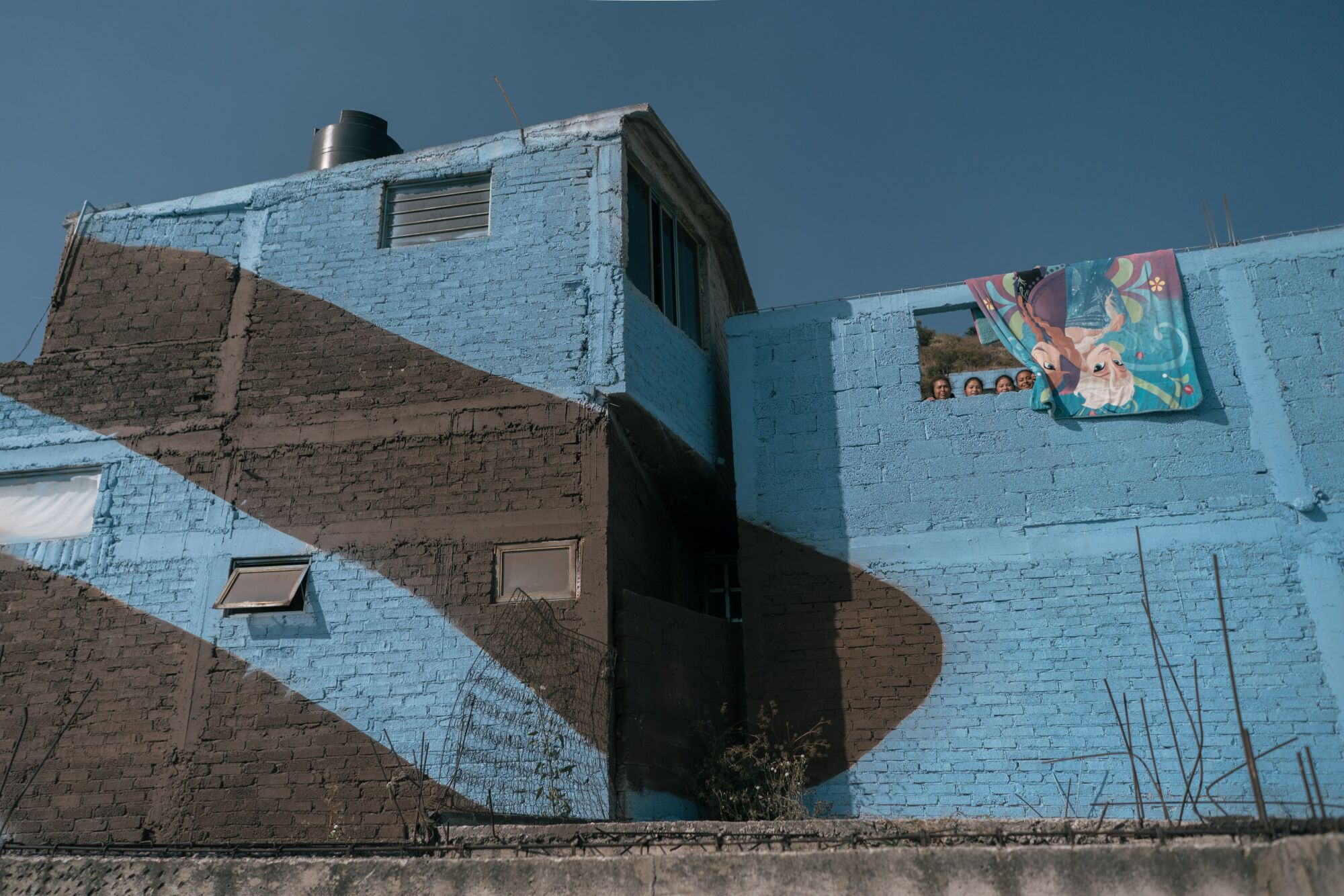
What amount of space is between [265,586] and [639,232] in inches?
193

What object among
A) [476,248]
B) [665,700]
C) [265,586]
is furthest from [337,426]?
[665,700]

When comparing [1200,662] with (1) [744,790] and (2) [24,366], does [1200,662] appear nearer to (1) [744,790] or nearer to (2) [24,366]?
(1) [744,790]

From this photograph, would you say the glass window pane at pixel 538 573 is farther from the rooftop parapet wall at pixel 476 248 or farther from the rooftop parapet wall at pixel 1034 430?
the rooftop parapet wall at pixel 1034 430

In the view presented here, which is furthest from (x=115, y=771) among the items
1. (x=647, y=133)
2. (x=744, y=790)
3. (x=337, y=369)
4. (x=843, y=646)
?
(x=647, y=133)

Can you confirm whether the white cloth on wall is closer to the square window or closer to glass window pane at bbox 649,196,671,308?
the square window

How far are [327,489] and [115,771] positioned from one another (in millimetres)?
2946

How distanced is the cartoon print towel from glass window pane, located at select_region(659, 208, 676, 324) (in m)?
3.04

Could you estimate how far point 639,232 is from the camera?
37.5 feet

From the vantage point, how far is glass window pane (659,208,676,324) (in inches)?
460

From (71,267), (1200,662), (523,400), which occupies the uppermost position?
(71,267)

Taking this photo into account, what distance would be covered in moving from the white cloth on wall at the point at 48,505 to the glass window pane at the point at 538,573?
167 inches

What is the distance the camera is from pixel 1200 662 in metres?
9.52

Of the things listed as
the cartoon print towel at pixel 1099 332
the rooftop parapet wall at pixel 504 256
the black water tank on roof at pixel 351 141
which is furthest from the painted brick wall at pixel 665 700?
the black water tank on roof at pixel 351 141

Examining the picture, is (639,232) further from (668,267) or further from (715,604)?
(715,604)
